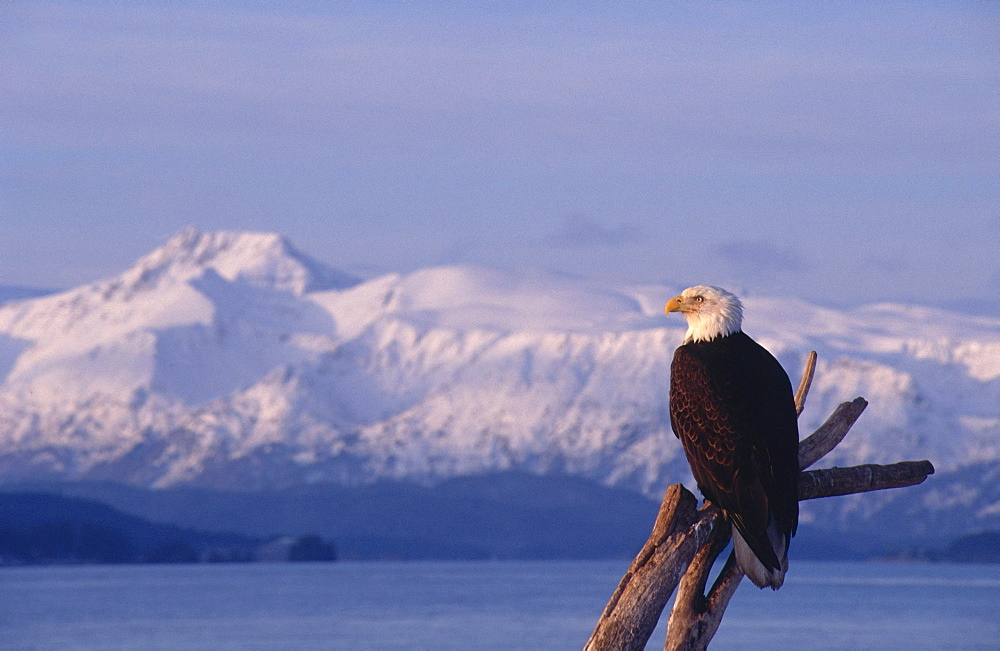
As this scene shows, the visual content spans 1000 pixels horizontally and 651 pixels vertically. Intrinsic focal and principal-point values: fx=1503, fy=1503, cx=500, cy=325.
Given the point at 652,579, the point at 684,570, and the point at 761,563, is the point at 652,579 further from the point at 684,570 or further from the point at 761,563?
the point at 761,563

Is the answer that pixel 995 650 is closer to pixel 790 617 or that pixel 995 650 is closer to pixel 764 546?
pixel 790 617

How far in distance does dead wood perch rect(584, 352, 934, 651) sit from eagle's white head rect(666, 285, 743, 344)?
5.02ft

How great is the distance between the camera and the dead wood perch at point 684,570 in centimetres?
927

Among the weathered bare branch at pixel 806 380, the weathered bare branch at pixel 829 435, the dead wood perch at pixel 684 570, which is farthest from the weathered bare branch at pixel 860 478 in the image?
the weathered bare branch at pixel 806 380

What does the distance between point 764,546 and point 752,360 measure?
73.1 inches

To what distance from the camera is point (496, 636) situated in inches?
4594

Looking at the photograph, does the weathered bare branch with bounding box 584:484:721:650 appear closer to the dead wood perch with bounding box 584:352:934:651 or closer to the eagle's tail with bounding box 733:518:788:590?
the dead wood perch with bounding box 584:352:934:651

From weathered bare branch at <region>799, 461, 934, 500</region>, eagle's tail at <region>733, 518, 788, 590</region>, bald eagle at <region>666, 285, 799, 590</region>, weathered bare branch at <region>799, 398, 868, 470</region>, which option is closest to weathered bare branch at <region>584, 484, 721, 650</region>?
eagle's tail at <region>733, 518, 788, 590</region>

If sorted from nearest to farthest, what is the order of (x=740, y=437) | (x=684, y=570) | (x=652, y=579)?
(x=652, y=579)
(x=684, y=570)
(x=740, y=437)

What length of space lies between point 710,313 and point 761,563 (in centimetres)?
258

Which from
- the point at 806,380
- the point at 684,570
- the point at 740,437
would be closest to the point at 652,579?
the point at 684,570

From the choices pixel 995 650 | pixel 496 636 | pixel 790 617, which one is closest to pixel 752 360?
pixel 995 650

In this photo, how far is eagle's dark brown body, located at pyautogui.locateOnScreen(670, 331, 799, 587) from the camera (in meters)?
10.2

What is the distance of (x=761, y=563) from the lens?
9938mm
